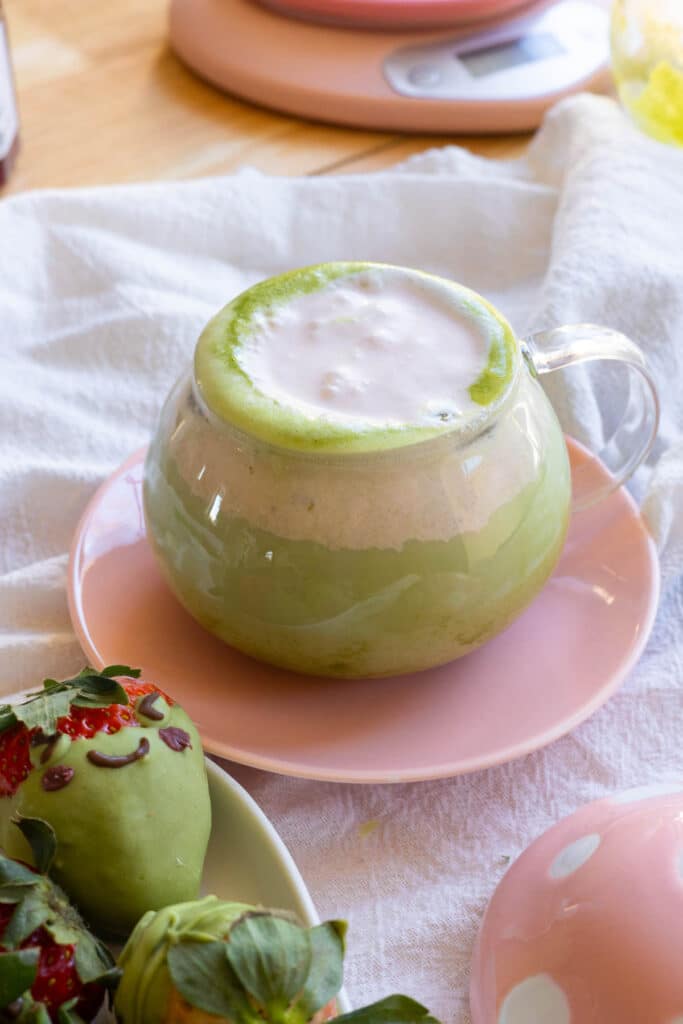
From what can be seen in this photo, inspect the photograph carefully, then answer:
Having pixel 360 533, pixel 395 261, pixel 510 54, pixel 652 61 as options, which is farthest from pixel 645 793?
pixel 510 54

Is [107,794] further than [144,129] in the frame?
No

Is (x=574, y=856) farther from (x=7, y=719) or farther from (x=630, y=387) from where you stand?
(x=630, y=387)

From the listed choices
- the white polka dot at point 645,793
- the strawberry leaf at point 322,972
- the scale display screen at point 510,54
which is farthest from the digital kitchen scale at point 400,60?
the strawberry leaf at point 322,972

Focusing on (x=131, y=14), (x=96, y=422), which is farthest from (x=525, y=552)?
(x=131, y=14)

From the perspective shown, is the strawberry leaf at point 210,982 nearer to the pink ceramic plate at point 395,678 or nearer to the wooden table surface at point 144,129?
the pink ceramic plate at point 395,678

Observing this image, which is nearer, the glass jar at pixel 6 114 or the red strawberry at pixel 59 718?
the red strawberry at pixel 59 718

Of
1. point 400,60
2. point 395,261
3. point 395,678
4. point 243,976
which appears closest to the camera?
point 243,976

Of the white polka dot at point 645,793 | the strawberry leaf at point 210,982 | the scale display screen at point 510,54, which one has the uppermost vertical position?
the scale display screen at point 510,54
